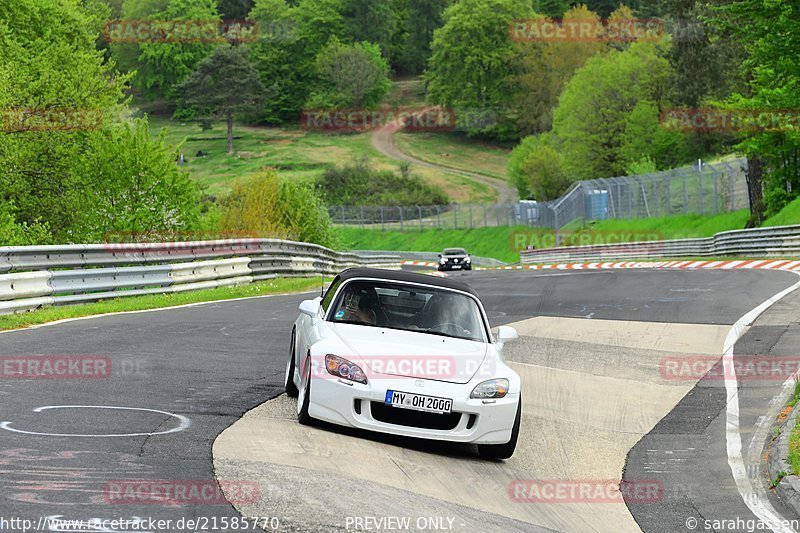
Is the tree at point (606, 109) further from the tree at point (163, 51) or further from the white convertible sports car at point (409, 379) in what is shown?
the tree at point (163, 51)

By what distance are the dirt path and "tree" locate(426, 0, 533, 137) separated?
9021 millimetres

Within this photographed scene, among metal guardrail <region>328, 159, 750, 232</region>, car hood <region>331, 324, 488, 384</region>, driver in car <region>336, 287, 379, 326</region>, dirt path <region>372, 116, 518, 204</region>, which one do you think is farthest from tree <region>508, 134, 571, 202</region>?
car hood <region>331, 324, 488, 384</region>

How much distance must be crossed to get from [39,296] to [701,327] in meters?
10.4

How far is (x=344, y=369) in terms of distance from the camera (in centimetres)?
908

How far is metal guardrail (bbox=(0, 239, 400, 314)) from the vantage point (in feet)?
55.7

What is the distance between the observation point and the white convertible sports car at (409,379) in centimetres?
893

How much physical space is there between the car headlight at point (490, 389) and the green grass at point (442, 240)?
219ft

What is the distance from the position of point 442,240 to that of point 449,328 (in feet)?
266

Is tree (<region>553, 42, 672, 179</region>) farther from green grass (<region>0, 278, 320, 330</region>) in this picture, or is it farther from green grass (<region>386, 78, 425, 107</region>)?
green grass (<region>386, 78, 425, 107</region>)

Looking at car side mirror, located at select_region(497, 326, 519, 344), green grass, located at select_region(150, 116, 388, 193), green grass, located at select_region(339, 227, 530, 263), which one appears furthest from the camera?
green grass, located at select_region(150, 116, 388, 193)

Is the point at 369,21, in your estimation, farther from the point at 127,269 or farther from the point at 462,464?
the point at 462,464

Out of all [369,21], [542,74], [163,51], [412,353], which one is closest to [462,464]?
[412,353]

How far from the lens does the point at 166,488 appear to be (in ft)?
22.2

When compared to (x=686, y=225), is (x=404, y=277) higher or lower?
higher
